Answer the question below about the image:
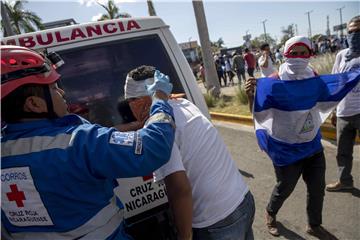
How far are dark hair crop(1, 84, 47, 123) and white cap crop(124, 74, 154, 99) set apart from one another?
0.63 metres

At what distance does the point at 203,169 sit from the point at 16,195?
969mm

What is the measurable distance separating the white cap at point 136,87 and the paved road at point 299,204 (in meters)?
2.46

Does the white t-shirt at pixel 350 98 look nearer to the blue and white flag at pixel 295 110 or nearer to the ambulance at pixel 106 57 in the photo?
the blue and white flag at pixel 295 110

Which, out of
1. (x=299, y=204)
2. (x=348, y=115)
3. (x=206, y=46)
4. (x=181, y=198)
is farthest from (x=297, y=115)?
(x=206, y=46)

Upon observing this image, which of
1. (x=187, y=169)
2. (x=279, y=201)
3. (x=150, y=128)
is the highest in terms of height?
(x=150, y=128)

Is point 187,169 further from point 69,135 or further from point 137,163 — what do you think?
point 69,135

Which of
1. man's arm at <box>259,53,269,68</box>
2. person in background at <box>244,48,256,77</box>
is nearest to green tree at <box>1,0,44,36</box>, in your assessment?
person in background at <box>244,48,256,77</box>

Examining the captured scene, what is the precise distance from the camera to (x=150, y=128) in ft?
5.24

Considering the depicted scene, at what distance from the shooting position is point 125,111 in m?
→ 2.88

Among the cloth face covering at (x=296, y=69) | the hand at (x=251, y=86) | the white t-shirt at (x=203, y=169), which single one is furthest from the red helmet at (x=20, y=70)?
the cloth face covering at (x=296, y=69)

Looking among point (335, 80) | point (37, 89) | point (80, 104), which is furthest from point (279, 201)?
point (37, 89)

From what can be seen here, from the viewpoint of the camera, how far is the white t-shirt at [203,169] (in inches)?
80.3

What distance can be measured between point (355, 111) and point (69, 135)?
12.2ft

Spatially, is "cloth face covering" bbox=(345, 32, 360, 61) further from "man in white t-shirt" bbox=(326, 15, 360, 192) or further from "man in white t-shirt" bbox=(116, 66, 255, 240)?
A: "man in white t-shirt" bbox=(116, 66, 255, 240)
